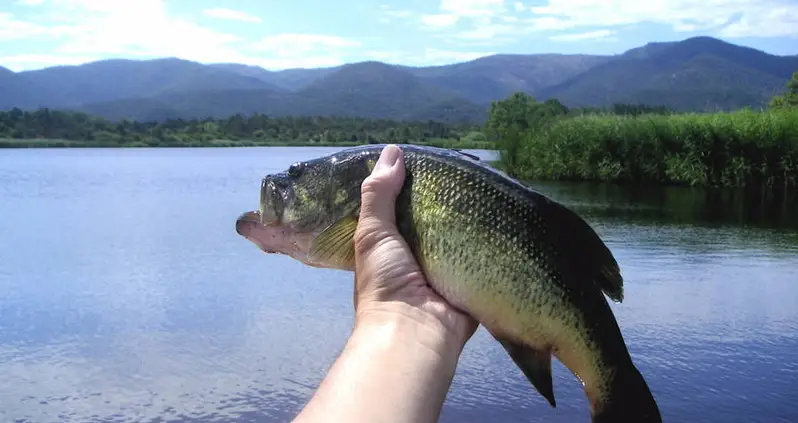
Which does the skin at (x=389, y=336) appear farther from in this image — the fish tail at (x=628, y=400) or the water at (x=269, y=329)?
the water at (x=269, y=329)

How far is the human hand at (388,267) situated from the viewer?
2730 millimetres

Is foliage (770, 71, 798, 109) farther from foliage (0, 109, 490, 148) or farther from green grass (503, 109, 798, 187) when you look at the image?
foliage (0, 109, 490, 148)

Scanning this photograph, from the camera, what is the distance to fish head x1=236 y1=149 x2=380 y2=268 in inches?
121

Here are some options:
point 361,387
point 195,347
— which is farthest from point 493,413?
point 361,387

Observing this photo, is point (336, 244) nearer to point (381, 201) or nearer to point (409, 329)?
point (381, 201)

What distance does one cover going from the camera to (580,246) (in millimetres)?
2676

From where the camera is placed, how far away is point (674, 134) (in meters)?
45.7

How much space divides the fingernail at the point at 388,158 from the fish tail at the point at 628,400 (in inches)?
41.8

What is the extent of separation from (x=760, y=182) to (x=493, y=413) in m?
39.4

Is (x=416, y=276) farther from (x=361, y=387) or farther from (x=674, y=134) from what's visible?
(x=674, y=134)

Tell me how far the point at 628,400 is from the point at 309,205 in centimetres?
140

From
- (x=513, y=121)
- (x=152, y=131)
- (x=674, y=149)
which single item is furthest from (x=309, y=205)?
(x=152, y=131)

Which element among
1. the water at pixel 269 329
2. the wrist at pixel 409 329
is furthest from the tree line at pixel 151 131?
the wrist at pixel 409 329

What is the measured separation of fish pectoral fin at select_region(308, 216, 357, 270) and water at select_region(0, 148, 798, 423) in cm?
859
